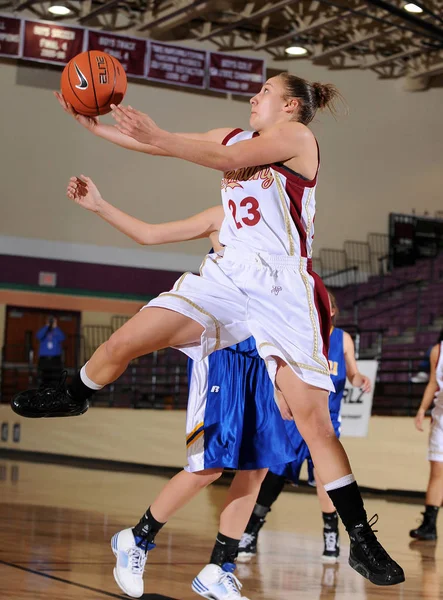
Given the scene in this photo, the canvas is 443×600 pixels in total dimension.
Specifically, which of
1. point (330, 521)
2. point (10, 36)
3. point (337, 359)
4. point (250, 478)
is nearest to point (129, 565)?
point (250, 478)

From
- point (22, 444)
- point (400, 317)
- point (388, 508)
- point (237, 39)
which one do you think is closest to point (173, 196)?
point (237, 39)

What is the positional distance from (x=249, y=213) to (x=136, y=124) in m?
0.54

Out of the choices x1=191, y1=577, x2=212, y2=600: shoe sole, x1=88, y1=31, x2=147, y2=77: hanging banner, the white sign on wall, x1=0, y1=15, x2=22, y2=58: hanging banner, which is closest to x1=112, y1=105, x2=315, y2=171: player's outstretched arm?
x1=191, y1=577, x2=212, y2=600: shoe sole

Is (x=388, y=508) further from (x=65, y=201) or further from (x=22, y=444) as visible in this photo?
(x=65, y=201)

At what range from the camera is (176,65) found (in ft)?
55.0

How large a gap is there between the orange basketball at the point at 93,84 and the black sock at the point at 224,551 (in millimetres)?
1751

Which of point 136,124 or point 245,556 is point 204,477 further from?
point 245,556

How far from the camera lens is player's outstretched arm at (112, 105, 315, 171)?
285 centimetres

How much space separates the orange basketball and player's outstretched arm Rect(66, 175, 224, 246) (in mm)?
316

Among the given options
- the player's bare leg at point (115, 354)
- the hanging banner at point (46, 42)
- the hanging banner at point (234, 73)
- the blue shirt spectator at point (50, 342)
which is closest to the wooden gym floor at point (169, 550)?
the player's bare leg at point (115, 354)

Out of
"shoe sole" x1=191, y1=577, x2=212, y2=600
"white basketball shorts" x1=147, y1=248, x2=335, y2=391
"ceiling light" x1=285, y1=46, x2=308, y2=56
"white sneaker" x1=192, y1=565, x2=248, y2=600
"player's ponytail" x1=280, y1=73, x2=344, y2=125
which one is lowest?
"shoe sole" x1=191, y1=577, x2=212, y2=600

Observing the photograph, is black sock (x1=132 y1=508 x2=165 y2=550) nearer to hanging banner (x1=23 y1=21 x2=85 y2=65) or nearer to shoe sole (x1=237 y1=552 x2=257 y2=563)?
shoe sole (x1=237 y1=552 x2=257 y2=563)

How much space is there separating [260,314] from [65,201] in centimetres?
1458

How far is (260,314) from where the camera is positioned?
305cm
